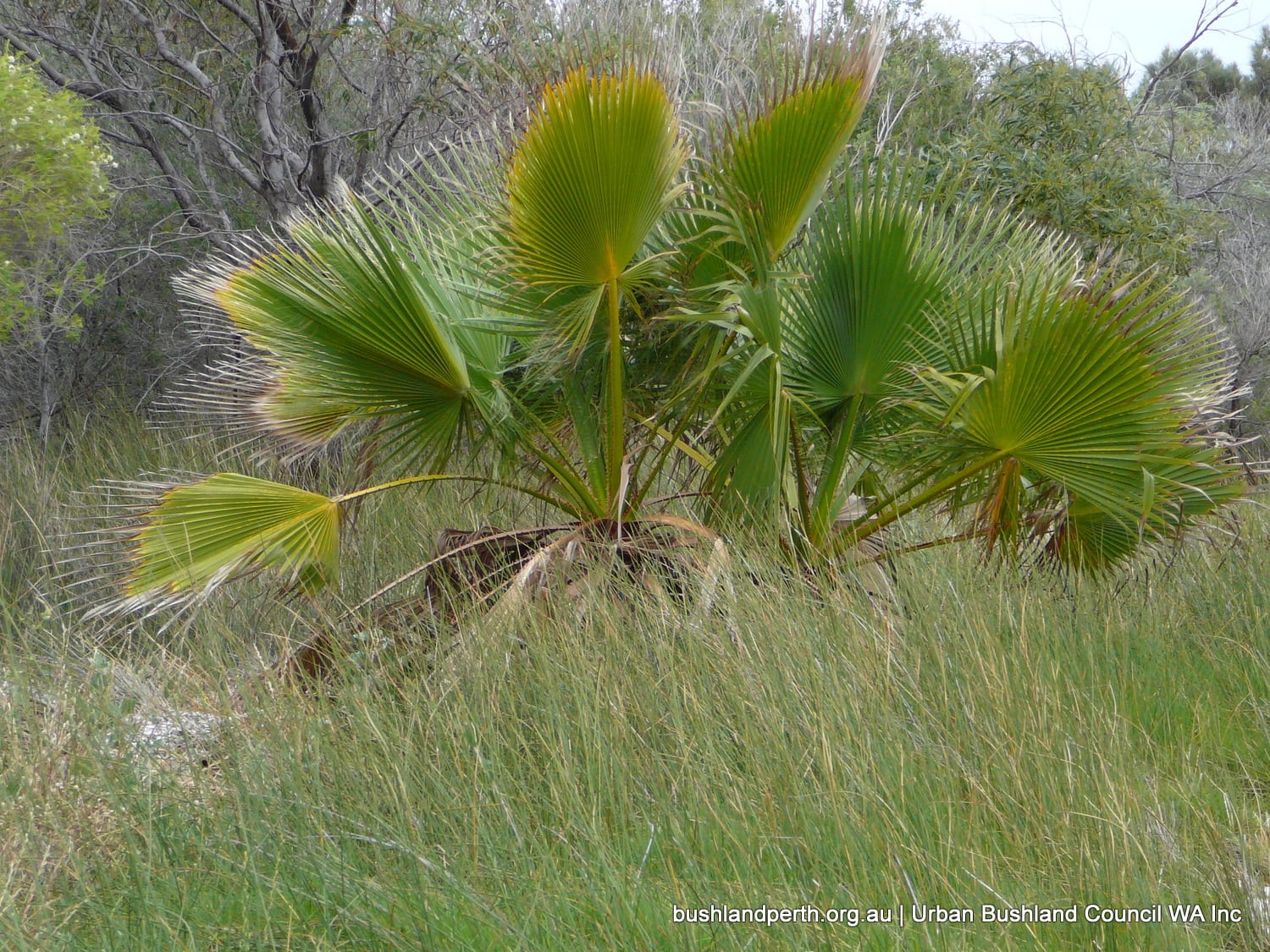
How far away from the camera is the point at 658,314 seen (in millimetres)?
4145

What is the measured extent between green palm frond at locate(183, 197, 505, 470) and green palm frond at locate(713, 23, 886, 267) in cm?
109

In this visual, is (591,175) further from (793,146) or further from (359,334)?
(359,334)

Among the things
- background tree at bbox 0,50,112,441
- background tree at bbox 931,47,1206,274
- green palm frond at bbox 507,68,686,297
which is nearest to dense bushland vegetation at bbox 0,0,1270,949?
green palm frond at bbox 507,68,686,297

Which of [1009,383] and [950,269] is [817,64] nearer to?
[950,269]

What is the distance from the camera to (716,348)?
4074mm

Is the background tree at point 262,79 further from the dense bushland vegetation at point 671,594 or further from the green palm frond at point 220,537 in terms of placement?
the green palm frond at point 220,537

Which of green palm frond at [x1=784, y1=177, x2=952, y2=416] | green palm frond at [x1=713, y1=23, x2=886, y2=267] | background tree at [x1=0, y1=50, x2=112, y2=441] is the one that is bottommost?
background tree at [x1=0, y1=50, x2=112, y2=441]

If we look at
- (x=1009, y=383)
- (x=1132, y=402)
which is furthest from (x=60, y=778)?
(x=1132, y=402)

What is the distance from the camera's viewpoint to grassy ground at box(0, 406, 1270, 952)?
2.25m

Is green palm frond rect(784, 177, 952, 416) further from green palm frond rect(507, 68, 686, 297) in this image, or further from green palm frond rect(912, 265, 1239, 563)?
green palm frond rect(507, 68, 686, 297)

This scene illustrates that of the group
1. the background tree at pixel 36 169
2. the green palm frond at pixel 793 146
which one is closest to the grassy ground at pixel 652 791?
the green palm frond at pixel 793 146

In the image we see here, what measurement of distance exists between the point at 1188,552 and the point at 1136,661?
5.34 feet

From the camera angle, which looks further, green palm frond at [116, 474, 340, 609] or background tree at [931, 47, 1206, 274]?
background tree at [931, 47, 1206, 274]

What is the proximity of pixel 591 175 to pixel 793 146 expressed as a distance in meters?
0.75
